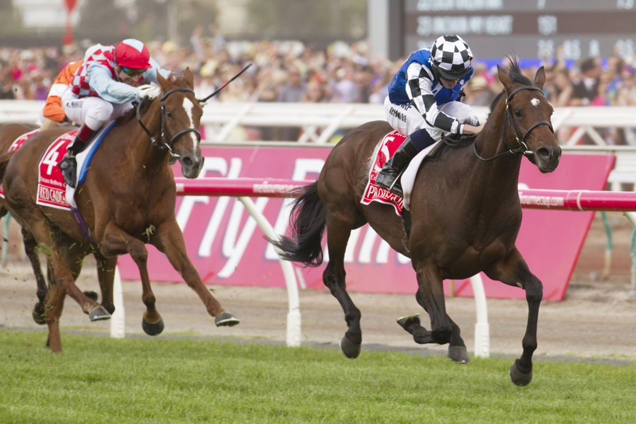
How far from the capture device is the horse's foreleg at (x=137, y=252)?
19.0ft

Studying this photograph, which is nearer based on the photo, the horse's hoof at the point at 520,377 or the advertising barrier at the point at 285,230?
the horse's hoof at the point at 520,377

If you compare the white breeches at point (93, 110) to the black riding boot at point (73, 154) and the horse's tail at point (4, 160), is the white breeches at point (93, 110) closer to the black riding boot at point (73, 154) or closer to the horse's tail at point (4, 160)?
the black riding boot at point (73, 154)

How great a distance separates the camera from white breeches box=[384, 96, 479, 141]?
5.59 metres

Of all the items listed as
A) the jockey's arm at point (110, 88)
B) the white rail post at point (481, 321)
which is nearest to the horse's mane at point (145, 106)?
the jockey's arm at point (110, 88)

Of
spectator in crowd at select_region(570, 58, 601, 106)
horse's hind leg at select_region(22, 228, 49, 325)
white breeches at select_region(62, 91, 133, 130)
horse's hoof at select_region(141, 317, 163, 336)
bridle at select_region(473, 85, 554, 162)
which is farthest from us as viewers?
spectator in crowd at select_region(570, 58, 601, 106)

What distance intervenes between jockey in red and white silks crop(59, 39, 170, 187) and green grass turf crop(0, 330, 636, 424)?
1.29m

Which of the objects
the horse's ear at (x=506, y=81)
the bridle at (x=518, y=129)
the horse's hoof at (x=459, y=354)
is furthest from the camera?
the horse's hoof at (x=459, y=354)

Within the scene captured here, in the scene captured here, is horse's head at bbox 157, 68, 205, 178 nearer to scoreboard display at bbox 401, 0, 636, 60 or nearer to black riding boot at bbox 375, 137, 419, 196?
black riding boot at bbox 375, 137, 419, 196

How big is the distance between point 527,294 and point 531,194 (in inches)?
48.9

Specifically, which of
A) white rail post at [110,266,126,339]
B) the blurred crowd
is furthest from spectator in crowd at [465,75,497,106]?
white rail post at [110,266,126,339]

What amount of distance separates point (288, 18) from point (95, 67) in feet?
102

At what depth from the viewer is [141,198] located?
5.98m

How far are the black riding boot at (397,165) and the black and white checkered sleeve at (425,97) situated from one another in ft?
0.90

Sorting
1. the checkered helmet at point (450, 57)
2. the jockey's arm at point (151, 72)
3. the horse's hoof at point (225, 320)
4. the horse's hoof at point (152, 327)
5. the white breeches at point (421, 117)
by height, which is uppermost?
the checkered helmet at point (450, 57)
